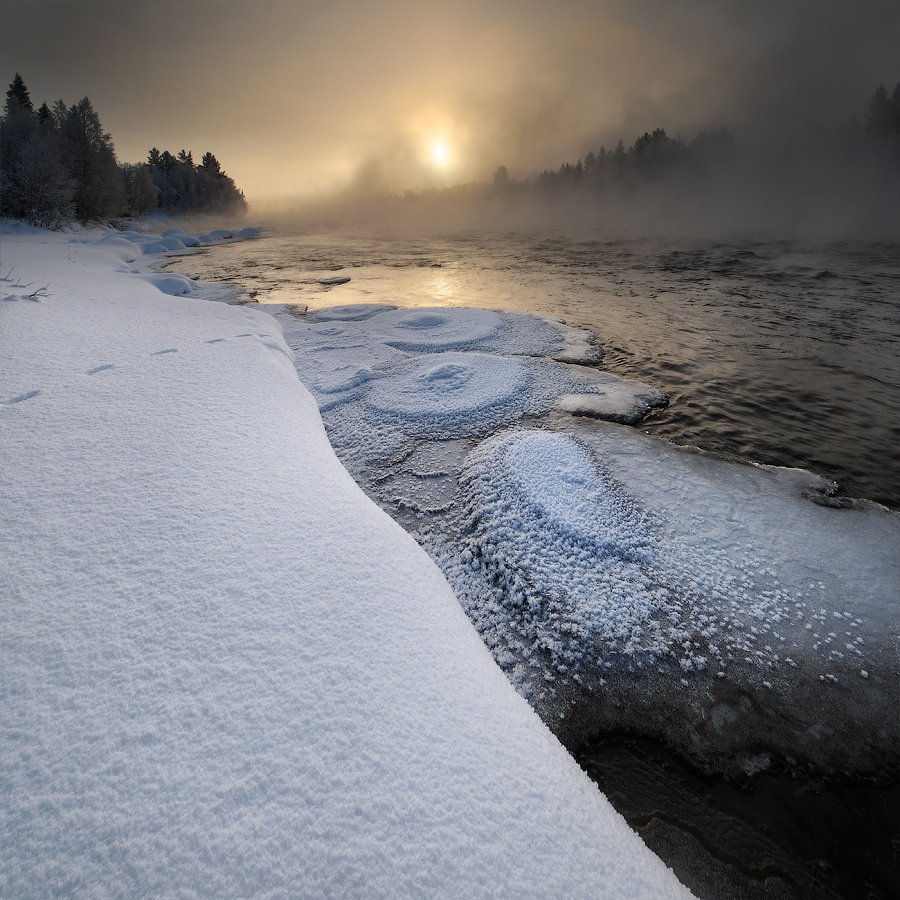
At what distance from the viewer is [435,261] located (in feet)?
62.0

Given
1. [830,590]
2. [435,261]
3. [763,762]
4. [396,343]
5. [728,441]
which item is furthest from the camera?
[435,261]

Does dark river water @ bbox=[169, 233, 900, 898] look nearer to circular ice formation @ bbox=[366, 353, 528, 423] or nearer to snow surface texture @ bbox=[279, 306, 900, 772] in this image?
snow surface texture @ bbox=[279, 306, 900, 772]

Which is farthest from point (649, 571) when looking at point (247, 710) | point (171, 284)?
point (171, 284)

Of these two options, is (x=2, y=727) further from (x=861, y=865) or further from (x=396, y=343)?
(x=396, y=343)

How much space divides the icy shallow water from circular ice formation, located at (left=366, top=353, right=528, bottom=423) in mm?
1747

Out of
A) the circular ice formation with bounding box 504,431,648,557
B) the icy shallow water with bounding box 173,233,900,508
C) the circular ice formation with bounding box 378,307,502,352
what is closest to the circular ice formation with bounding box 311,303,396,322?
the circular ice formation with bounding box 378,307,502,352

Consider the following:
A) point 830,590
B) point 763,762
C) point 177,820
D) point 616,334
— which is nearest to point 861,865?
point 763,762

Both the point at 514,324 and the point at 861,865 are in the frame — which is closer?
the point at 861,865

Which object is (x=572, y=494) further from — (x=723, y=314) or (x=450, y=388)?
(x=723, y=314)

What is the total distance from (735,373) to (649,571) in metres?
5.03

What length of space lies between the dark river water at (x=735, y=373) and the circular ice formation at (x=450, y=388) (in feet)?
5.57

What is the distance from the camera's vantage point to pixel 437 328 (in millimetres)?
7863

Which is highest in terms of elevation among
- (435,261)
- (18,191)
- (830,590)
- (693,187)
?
(693,187)

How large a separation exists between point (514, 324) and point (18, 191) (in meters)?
29.8
